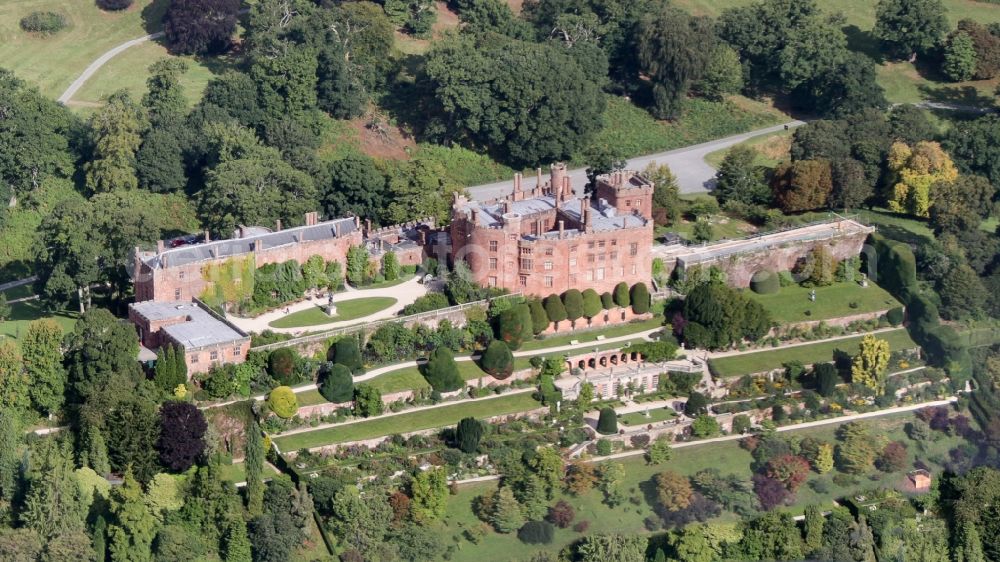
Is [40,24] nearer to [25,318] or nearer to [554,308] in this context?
[25,318]

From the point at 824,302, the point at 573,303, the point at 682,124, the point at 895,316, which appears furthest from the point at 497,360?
the point at 682,124

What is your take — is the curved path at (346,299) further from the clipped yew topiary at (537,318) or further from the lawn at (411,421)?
the lawn at (411,421)

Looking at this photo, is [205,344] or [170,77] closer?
[205,344]

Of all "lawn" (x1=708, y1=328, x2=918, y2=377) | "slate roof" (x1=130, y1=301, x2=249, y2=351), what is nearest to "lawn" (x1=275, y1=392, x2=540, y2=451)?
"slate roof" (x1=130, y1=301, x2=249, y2=351)

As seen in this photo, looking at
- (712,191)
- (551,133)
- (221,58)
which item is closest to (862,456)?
(712,191)

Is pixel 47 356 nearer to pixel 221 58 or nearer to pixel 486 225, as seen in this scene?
pixel 486 225

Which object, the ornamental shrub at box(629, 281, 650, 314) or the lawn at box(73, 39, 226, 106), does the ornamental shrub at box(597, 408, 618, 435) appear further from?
the lawn at box(73, 39, 226, 106)
